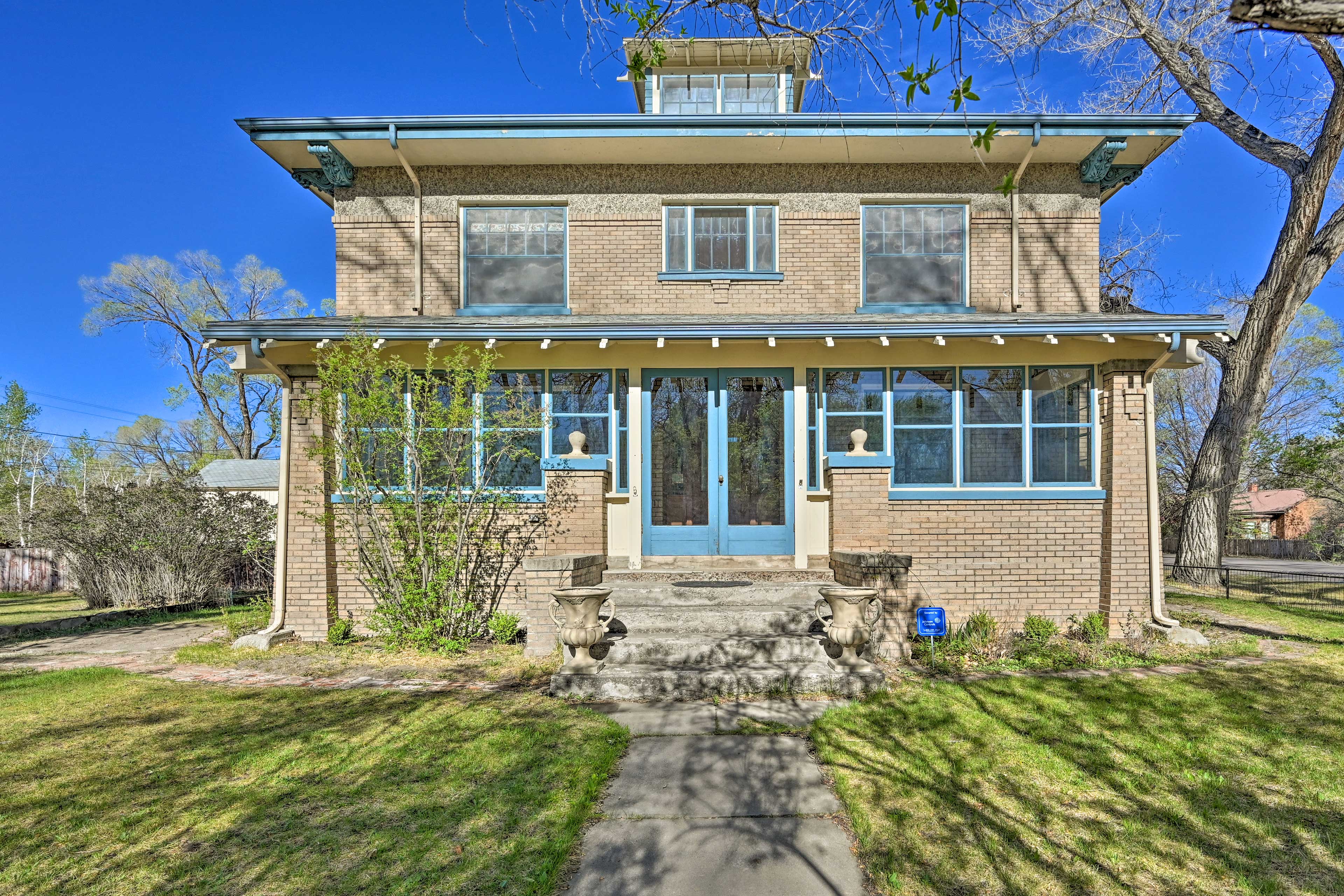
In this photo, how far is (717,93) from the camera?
11688 millimetres

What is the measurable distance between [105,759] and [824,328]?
7.65 meters

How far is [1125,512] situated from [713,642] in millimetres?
5467

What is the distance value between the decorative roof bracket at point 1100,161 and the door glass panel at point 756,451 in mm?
5421

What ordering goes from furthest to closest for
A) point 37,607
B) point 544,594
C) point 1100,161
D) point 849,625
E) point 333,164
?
point 37,607
point 333,164
point 1100,161
point 544,594
point 849,625

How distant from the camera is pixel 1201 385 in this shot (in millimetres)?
30578

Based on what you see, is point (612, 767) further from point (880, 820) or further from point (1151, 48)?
point (1151, 48)

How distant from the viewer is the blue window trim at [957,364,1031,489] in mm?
8789

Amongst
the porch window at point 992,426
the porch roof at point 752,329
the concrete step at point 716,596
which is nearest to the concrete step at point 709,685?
the concrete step at point 716,596

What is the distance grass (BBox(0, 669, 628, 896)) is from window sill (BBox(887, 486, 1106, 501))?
5.02m

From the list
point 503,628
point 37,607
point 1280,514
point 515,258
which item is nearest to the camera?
point 503,628

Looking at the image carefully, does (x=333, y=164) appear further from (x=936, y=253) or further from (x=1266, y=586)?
(x=1266, y=586)

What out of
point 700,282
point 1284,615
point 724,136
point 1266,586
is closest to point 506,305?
point 700,282

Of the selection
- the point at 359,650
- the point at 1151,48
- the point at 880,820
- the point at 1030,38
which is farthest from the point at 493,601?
the point at 1151,48

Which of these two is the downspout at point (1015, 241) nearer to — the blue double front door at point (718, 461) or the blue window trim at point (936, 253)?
the blue window trim at point (936, 253)
